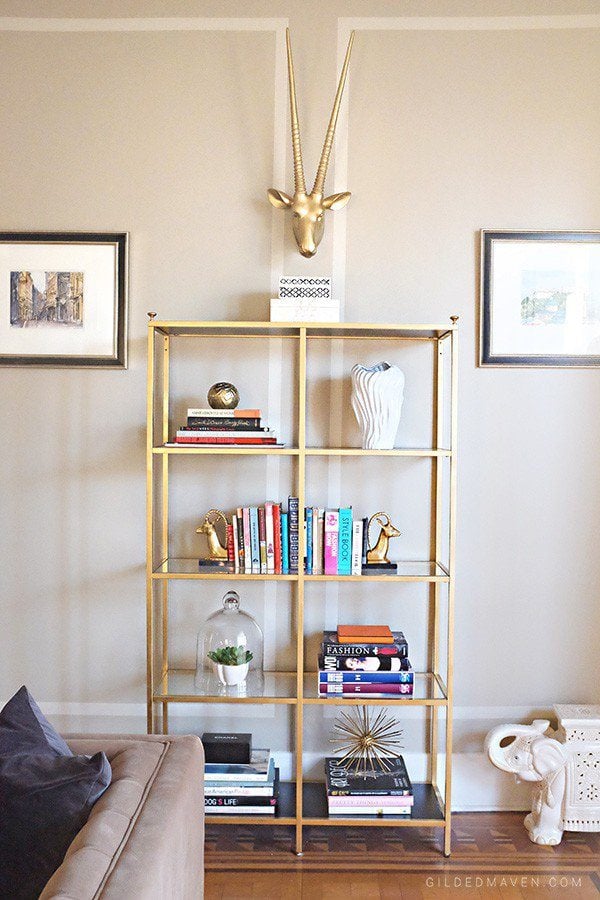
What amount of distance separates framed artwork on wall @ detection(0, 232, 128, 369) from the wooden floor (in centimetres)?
167

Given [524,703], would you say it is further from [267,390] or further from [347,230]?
[347,230]

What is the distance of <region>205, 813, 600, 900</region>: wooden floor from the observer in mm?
2336

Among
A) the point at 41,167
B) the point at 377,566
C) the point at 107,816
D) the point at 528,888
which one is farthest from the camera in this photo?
the point at 41,167

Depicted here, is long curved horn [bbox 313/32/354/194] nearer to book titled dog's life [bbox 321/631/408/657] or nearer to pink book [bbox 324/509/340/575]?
pink book [bbox 324/509/340/575]

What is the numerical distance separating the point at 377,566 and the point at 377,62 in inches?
68.6

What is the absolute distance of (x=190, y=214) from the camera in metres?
2.84

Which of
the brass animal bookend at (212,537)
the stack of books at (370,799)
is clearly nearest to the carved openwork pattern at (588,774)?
the stack of books at (370,799)

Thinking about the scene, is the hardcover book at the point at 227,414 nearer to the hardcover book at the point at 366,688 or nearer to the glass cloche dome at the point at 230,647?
the glass cloche dome at the point at 230,647

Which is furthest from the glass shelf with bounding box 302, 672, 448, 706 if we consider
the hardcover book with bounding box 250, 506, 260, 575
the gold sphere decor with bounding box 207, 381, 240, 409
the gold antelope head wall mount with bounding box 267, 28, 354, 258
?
the gold antelope head wall mount with bounding box 267, 28, 354, 258

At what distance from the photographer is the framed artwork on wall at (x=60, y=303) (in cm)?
284

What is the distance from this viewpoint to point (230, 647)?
270 centimetres

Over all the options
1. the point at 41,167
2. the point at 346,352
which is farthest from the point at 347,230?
the point at 41,167

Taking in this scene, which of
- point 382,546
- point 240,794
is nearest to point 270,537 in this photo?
point 382,546

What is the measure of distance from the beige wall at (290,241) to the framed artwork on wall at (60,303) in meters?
0.07
